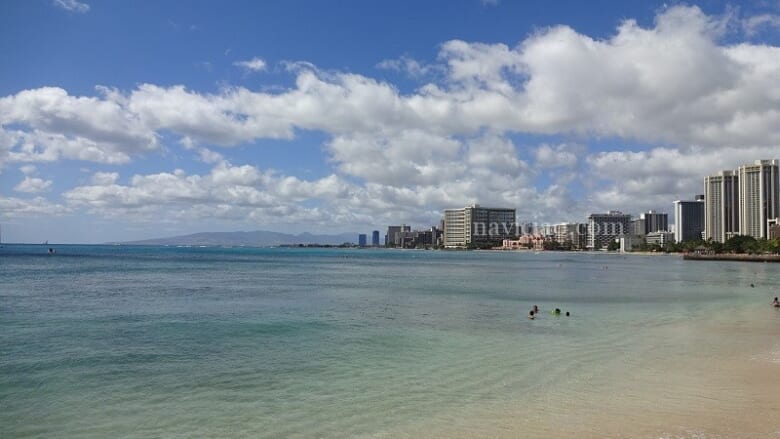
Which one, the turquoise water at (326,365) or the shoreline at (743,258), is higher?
the turquoise water at (326,365)

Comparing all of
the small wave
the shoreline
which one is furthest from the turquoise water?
the shoreline

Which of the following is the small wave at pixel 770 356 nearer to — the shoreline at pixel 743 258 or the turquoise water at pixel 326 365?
the turquoise water at pixel 326 365

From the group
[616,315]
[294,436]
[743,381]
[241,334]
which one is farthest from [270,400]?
[616,315]

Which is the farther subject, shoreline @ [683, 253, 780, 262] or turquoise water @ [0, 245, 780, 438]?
shoreline @ [683, 253, 780, 262]

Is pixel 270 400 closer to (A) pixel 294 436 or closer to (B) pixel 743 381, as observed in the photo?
(A) pixel 294 436

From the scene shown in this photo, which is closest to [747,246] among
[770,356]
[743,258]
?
[743,258]

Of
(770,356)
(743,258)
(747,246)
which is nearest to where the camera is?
(770,356)

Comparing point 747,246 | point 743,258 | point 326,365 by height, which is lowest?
point 743,258

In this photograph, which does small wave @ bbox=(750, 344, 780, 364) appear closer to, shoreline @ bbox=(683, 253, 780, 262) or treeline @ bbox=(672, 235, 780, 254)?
shoreline @ bbox=(683, 253, 780, 262)

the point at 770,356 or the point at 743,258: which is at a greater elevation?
the point at 770,356

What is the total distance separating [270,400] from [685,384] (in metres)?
10.9

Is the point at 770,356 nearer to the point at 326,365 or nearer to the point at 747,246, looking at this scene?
the point at 326,365

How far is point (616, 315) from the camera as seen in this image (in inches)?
1236

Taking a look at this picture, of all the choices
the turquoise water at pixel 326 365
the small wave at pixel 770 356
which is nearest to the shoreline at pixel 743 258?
the turquoise water at pixel 326 365
